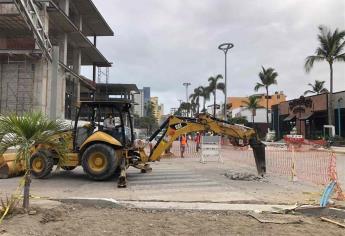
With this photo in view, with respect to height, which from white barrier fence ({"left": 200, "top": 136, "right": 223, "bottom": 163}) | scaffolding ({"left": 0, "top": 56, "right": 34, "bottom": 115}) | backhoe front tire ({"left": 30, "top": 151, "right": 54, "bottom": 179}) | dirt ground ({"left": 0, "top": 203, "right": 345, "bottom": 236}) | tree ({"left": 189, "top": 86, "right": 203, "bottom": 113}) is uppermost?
tree ({"left": 189, "top": 86, "right": 203, "bottom": 113})

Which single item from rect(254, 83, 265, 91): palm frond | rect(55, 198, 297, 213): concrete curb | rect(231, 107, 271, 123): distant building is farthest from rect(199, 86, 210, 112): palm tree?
rect(55, 198, 297, 213): concrete curb

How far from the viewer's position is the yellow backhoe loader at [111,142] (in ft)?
51.3

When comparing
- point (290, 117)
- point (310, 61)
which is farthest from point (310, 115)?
point (310, 61)

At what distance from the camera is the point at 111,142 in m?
15.7

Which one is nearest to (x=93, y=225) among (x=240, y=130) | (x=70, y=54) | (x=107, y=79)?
(x=240, y=130)

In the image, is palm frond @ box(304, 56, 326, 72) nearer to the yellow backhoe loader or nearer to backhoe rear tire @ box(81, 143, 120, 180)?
the yellow backhoe loader

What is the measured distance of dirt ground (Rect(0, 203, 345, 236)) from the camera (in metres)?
8.05

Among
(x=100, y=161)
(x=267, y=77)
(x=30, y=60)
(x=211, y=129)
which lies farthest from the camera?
(x=267, y=77)

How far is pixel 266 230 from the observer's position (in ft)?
27.3

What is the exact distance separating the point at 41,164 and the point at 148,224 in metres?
8.45

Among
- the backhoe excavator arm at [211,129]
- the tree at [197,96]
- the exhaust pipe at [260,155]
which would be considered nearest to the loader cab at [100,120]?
the backhoe excavator arm at [211,129]

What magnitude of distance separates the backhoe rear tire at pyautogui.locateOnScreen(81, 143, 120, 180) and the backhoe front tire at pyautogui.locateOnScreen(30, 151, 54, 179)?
123 cm

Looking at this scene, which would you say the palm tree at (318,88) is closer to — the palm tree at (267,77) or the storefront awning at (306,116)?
the palm tree at (267,77)

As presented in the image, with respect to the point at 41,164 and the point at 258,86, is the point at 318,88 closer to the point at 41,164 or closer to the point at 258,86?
the point at 258,86
